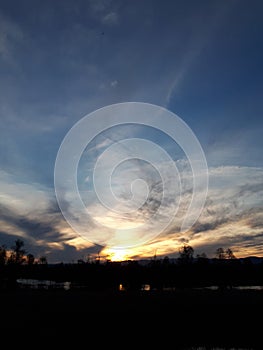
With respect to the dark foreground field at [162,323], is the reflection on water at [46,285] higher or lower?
A: higher

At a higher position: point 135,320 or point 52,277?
point 52,277

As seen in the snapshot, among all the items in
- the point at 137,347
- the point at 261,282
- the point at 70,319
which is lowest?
the point at 137,347

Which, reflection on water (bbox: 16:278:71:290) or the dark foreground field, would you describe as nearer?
the dark foreground field

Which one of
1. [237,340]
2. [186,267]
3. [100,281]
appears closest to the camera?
[237,340]

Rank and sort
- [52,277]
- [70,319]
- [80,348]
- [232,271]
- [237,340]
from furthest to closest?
[52,277], [232,271], [70,319], [237,340], [80,348]

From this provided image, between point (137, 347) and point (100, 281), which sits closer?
point (137, 347)

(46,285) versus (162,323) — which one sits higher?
(46,285)

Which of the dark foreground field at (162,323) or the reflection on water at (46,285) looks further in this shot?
the reflection on water at (46,285)

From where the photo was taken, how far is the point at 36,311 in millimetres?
41625

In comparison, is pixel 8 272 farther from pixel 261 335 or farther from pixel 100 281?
pixel 261 335

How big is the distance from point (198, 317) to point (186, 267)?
131m

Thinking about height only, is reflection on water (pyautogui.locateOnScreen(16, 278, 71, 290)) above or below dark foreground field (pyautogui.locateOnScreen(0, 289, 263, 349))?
above

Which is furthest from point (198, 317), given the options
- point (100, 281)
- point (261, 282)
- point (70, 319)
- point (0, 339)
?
point (261, 282)

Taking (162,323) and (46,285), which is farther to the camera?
(46,285)
